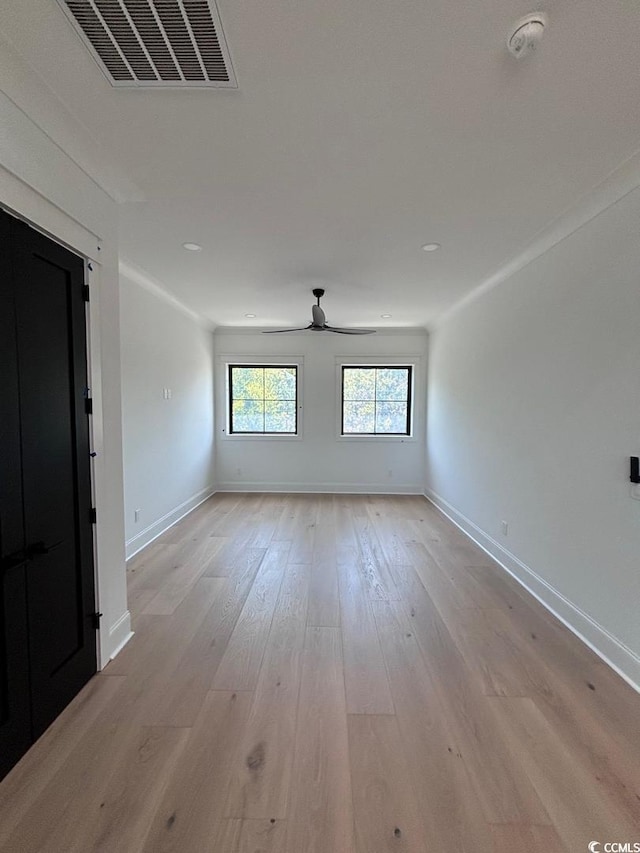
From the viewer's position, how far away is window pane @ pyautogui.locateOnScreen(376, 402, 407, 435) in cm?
587

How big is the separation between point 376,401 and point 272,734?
4.84 m

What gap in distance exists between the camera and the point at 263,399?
591cm

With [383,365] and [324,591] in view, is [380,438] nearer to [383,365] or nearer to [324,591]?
[383,365]

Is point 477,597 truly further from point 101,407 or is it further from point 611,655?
point 101,407

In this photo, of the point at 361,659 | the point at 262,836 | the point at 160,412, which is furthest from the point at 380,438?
the point at 262,836

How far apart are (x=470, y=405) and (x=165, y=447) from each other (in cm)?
350

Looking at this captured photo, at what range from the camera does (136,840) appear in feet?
3.67

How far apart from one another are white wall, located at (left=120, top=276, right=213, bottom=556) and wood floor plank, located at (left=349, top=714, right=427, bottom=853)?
2.61 metres

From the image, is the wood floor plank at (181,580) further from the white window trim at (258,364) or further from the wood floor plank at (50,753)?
the white window trim at (258,364)

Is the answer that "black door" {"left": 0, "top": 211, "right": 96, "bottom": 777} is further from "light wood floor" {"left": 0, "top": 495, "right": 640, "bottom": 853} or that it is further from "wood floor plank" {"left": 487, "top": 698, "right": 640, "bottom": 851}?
"wood floor plank" {"left": 487, "top": 698, "right": 640, "bottom": 851}

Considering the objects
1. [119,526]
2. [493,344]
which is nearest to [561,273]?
[493,344]

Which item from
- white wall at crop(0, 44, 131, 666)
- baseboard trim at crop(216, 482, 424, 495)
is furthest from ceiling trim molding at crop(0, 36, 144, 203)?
baseboard trim at crop(216, 482, 424, 495)

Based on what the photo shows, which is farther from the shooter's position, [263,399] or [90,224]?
[263,399]

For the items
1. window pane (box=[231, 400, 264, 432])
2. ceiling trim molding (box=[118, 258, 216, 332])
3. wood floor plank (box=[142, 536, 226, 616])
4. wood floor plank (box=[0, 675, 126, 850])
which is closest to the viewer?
wood floor plank (box=[0, 675, 126, 850])
